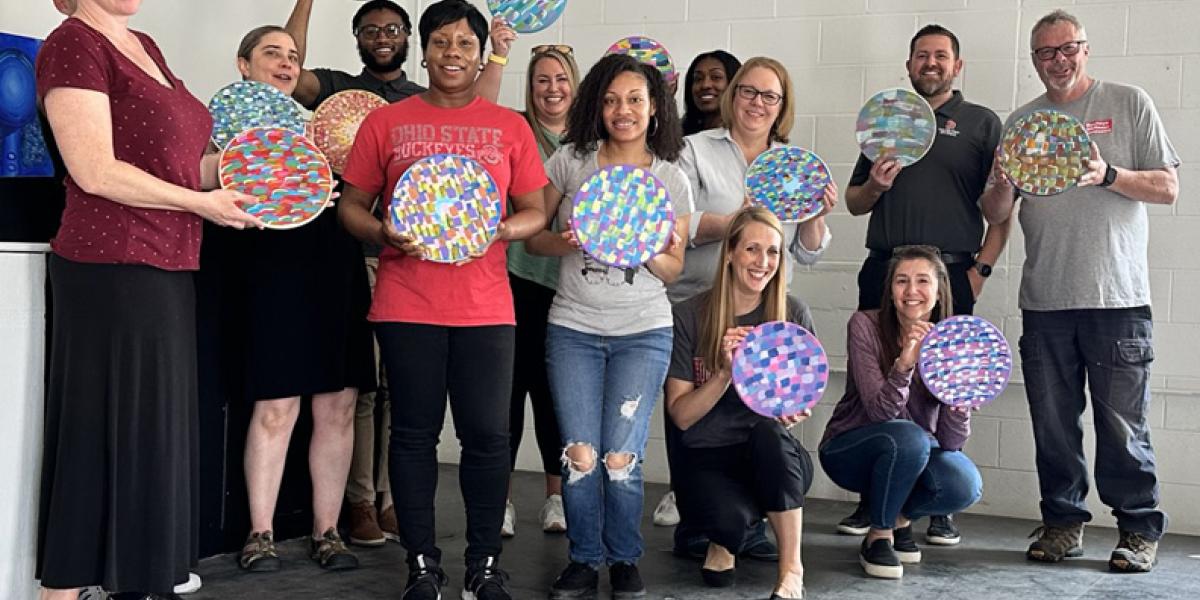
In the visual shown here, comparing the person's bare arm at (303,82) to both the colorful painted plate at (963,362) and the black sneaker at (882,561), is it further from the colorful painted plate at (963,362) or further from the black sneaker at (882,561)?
the black sneaker at (882,561)

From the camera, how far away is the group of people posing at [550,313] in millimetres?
2500

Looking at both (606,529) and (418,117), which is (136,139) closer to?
(418,117)

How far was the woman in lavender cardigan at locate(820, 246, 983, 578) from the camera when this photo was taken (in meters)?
3.29

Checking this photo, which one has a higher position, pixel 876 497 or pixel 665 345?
pixel 665 345

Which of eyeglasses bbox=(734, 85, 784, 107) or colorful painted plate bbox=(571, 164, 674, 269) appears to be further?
eyeglasses bbox=(734, 85, 784, 107)

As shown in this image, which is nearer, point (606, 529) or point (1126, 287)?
point (606, 529)

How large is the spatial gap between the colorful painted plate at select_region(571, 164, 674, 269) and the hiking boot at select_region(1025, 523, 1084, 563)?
150 centimetres

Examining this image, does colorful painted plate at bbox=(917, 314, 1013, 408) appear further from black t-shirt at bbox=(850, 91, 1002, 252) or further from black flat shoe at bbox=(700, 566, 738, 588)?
black flat shoe at bbox=(700, 566, 738, 588)

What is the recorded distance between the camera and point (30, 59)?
114 inches

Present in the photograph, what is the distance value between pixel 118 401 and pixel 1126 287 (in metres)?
2.55

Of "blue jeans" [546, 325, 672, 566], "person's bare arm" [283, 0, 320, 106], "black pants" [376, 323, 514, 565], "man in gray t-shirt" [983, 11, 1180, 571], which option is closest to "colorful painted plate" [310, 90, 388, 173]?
"person's bare arm" [283, 0, 320, 106]

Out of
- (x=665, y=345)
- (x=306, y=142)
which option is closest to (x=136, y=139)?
(x=306, y=142)

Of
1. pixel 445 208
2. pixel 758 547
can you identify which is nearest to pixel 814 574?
pixel 758 547

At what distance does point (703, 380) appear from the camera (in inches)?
124
